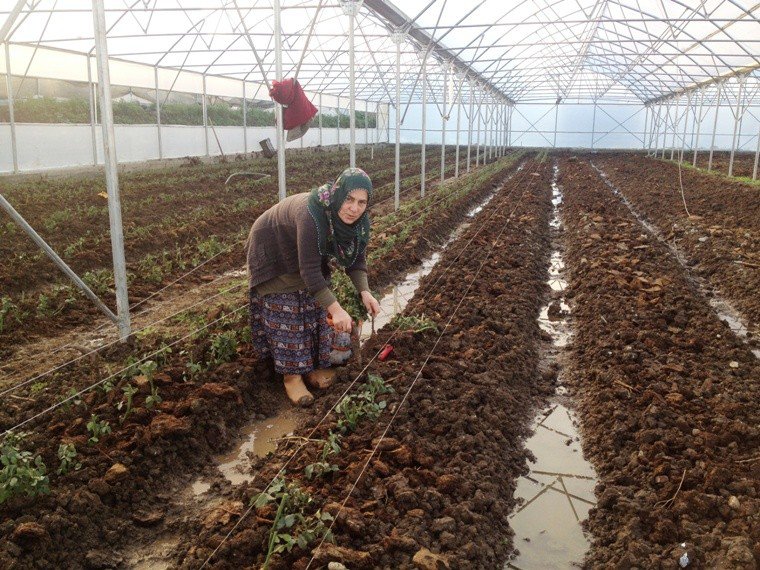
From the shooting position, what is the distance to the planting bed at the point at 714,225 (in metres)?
7.45

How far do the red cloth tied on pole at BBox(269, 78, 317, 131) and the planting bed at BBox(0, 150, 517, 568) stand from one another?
7.11 feet

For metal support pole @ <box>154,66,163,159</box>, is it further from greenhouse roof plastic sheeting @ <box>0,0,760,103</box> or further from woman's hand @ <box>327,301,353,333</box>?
woman's hand @ <box>327,301,353,333</box>

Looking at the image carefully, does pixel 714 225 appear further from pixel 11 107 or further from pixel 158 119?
pixel 158 119

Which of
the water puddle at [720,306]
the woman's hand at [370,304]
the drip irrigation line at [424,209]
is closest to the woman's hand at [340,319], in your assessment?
the woman's hand at [370,304]

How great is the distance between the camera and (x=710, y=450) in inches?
142

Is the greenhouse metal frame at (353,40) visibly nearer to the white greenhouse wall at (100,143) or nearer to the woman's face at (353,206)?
the white greenhouse wall at (100,143)

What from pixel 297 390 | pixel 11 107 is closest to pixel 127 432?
pixel 297 390

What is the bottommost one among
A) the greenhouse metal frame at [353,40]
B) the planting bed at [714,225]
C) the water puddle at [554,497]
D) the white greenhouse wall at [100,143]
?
the water puddle at [554,497]

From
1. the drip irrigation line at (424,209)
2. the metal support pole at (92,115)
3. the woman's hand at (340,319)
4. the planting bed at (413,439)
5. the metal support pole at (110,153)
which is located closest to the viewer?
the planting bed at (413,439)

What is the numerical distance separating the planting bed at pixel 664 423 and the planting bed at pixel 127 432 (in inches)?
90.3

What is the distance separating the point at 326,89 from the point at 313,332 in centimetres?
2892

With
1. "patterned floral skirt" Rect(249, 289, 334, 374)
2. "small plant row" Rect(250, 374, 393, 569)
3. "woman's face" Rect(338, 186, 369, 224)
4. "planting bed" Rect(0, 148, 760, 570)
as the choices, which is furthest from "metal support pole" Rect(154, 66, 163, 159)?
"small plant row" Rect(250, 374, 393, 569)

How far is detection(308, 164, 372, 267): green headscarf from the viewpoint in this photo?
3967 millimetres

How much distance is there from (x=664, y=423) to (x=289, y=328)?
8.45 ft
